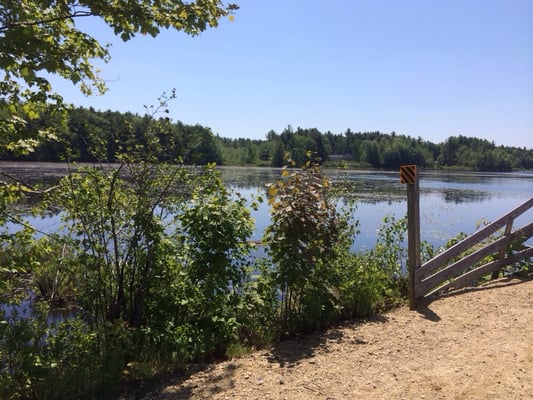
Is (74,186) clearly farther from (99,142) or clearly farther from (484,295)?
(484,295)

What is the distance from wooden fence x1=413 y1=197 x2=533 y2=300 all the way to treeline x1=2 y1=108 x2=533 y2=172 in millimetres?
2669

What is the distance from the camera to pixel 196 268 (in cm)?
470

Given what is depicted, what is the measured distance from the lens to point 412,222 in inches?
243

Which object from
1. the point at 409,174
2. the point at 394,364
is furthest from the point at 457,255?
the point at 394,364

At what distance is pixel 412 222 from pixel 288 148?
1441 inches

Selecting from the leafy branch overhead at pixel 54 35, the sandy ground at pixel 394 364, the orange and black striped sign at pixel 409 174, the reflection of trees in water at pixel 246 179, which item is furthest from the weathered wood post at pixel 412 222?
the reflection of trees in water at pixel 246 179

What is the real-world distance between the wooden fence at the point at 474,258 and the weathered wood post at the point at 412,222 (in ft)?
0.22

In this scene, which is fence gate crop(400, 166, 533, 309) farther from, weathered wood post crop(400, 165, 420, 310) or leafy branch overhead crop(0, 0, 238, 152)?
leafy branch overhead crop(0, 0, 238, 152)

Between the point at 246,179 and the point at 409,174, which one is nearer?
the point at 409,174

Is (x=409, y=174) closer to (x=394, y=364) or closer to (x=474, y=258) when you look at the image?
(x=474, y=258)

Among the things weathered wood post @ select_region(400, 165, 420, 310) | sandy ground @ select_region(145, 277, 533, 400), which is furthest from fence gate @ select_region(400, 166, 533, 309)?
sandy ground @ select_region(145, 277, 533, 400)

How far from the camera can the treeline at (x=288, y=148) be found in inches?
187

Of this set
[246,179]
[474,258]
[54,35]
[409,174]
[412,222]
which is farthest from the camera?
[246,179]

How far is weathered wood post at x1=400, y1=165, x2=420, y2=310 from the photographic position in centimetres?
605
